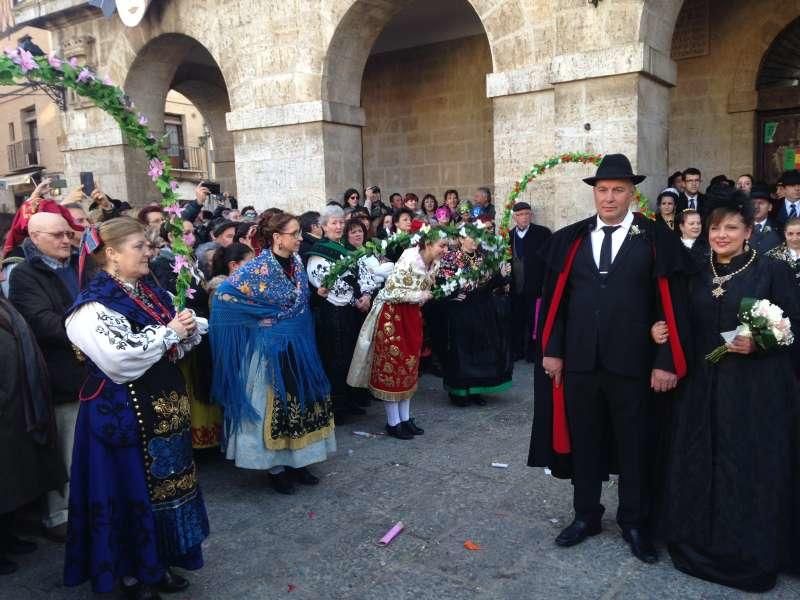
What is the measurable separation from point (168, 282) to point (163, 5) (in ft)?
24.9

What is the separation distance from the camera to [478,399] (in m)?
6.31

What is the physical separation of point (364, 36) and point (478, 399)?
5856mm

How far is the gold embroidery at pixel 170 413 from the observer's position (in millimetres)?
3004

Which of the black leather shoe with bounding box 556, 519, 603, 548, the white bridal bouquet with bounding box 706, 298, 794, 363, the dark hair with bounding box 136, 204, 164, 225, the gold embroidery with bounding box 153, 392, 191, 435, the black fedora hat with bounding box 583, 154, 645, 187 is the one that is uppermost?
the black fedora hat with bounding box 583, 154, 645, 187

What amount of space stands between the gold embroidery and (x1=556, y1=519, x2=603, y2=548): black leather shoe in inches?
78.5

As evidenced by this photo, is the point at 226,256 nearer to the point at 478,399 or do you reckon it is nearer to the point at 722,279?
the point at 478,399

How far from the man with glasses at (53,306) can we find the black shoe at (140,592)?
42.6 inches

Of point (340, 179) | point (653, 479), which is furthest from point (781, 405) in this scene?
point (340, 179)

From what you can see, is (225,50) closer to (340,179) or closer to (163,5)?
(163,5)

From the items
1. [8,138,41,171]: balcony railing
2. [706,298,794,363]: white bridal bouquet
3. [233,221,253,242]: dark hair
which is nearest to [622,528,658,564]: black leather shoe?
[706,298,794,363]: white bridal bouquet

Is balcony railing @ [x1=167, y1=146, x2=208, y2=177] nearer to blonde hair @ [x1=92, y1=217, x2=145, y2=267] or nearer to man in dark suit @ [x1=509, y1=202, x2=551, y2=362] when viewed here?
man in dark suit @ [x1=509, y1=202, x2=551, y2=362]

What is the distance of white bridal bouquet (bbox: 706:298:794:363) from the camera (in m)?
2.94

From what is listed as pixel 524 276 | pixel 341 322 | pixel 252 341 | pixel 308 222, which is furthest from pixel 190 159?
pixel 252 341

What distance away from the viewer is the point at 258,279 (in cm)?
427
